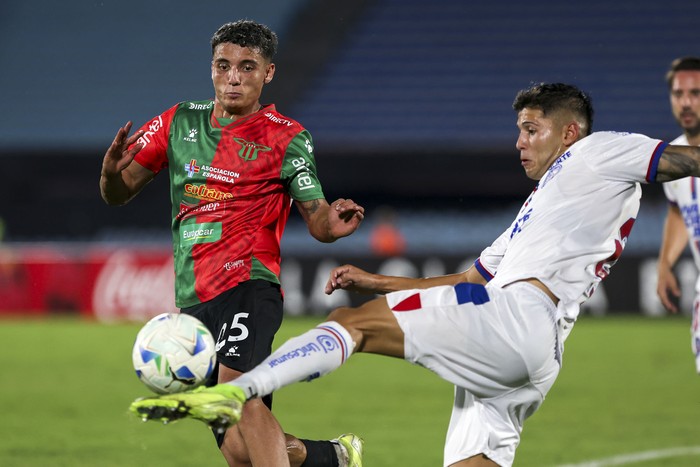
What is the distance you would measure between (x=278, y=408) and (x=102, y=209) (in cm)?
1398

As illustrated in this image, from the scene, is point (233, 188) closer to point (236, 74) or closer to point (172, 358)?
point (236, 74)

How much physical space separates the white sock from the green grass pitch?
116 inches

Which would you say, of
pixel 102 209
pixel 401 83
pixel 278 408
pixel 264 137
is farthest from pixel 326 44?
pixel 264 137

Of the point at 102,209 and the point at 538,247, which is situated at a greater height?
the point at 538,247

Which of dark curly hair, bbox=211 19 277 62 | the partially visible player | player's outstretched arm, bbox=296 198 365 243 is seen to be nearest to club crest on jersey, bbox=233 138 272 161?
the partially visible player

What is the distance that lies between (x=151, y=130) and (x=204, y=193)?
1.56 ft

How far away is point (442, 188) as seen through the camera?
2298 centimetres

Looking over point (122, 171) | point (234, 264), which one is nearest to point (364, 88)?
point (122, 171)

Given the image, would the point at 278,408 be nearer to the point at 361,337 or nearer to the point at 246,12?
the point at 361,337

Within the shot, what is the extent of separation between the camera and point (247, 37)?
209 inches

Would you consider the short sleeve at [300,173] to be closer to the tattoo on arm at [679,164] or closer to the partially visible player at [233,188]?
the partially visible player at [233,188]

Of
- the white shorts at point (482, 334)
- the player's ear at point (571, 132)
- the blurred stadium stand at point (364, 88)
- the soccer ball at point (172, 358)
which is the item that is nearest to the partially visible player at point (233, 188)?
the soccer ball at point (172, 358)

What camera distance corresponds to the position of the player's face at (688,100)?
6.79m

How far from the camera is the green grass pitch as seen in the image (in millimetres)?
7320
